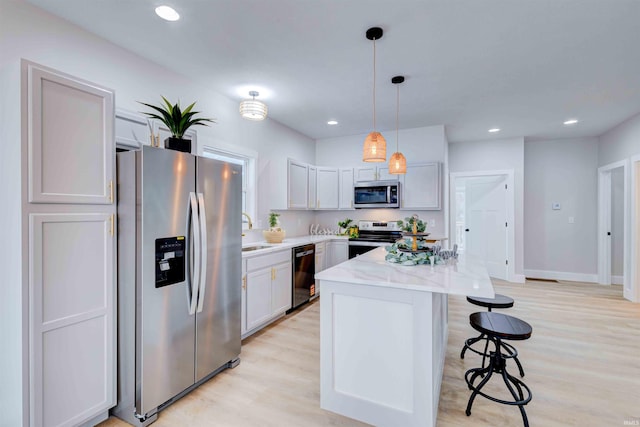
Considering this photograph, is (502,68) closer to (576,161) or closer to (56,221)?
(56,221)

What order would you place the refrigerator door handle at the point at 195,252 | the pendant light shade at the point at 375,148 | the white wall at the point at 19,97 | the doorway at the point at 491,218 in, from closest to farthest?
the white wall at the point at 19,97
the refrigerator door handle at the point at 195,252
the pendant light shade at the point at 375,148
the doorway at the point at 491,218

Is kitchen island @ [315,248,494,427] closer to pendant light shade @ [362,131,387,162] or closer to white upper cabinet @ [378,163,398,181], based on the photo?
pendant light shade @ [362,131,387,162]

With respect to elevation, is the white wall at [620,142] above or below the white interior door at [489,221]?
above

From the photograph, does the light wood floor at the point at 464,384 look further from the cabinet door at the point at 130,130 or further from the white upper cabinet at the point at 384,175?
the white upper cabinet at the point at 384,175

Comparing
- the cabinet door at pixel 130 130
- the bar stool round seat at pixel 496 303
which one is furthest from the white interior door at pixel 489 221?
the cabinet door at pixel 130 130

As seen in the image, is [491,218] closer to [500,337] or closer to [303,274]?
[303,274]

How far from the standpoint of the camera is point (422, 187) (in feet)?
16.1

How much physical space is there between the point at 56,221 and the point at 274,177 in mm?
3163

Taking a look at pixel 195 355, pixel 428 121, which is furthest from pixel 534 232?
pixel 195 355

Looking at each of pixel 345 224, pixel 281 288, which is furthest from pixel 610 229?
pixel 281 288

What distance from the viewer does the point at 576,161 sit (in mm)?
5859

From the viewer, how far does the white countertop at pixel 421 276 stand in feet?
5.47

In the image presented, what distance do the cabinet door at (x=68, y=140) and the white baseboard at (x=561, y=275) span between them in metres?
7.14

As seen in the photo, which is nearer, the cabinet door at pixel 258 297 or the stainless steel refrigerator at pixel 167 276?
the stainless steel refrigerator at pixel 167 276
